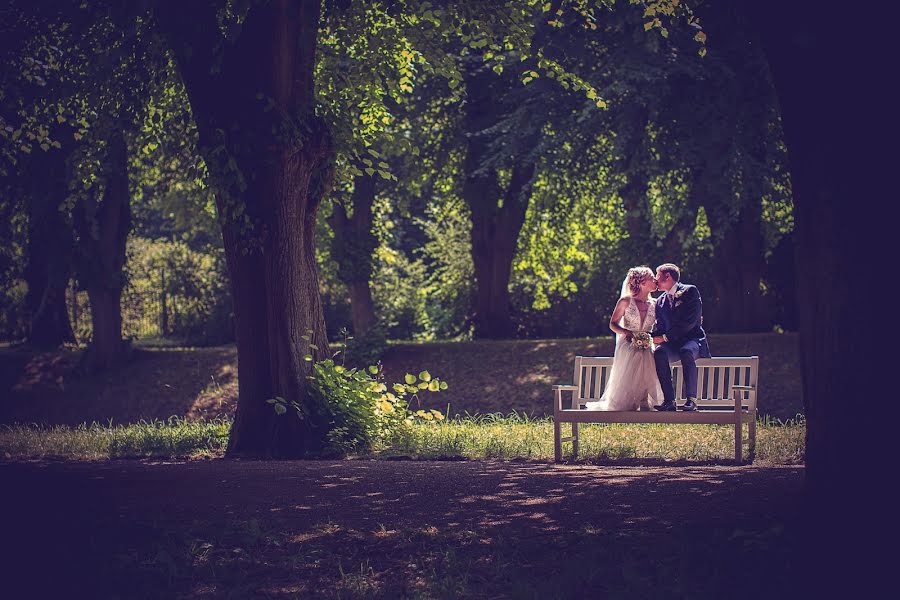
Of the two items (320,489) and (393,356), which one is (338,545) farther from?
(393,356)

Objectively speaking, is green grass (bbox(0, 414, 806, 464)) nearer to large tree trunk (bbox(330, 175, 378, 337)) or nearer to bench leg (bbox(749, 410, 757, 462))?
bench leg (bbox(749, 410, 757, 462))

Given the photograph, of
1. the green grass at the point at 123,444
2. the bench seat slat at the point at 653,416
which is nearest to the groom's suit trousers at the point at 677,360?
the bench seat slat at the point at 653,416

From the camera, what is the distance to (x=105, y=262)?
2031 cm

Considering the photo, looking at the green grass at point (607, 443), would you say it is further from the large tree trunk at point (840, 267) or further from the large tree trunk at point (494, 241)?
the large tree trunk at point (494, 241)

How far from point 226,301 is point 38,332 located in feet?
14.7

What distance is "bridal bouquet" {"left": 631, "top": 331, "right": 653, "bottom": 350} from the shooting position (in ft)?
35.7

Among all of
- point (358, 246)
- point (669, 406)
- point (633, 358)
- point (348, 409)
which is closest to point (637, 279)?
point (633, 358)

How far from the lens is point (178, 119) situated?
13422 millimetres

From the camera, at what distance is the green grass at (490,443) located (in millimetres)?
10664

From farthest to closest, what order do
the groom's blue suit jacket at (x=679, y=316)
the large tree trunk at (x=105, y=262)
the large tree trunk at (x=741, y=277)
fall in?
the large tree trunk at (x=741, y=277)
the large tree trunk at (x=105, y=262)
the groom's blue suit jacket at (x=679, y=316)

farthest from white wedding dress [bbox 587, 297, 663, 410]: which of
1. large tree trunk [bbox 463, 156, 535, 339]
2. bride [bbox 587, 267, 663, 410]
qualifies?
large tree trunk [bbox 463, 156, 535, 339]

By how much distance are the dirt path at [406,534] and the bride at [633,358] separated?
1738 millimetres

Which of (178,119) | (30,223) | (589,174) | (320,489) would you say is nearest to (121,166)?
(30,223)

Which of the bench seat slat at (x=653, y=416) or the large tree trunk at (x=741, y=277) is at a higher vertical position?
the large tree trunk at (x=741, y=277)
